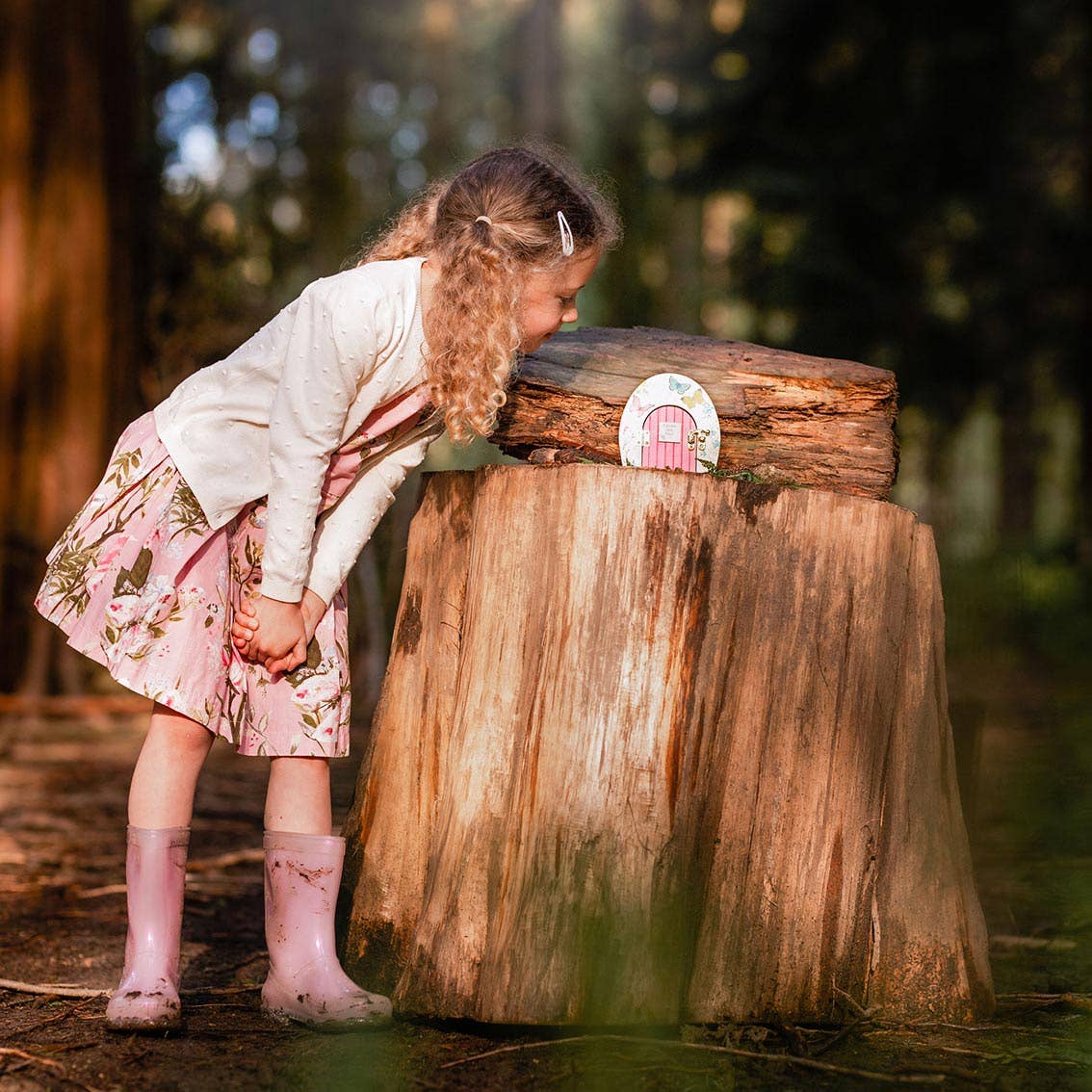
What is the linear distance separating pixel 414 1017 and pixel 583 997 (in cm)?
35

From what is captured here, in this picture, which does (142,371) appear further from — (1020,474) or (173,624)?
(1020,474)

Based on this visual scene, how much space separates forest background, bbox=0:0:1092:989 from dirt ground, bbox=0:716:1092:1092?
426 millimetres

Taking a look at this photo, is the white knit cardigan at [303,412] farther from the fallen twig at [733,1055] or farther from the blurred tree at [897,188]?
the blurred tree at [897,188]

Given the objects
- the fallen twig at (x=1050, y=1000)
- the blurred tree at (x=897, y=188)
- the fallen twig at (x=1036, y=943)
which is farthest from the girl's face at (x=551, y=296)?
the blurred tree at (x=897, y=188)

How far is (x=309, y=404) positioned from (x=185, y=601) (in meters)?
0.46

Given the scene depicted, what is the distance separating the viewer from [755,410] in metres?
2.66

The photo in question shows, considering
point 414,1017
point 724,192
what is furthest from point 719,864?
point 724,192

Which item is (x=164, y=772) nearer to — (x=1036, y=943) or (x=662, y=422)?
(x=662, y=422)

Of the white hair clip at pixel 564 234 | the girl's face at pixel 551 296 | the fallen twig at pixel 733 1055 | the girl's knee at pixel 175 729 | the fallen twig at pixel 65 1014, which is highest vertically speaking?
the white hair clip at pixel 564 234

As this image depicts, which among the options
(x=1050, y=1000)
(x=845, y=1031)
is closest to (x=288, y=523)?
(x=845, y=1031)

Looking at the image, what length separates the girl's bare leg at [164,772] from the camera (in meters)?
2.42

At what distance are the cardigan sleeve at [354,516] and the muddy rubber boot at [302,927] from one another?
0.50 m

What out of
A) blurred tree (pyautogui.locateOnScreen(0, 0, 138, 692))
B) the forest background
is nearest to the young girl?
the forest background

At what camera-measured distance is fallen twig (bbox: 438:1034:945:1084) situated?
2057mm
